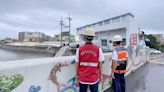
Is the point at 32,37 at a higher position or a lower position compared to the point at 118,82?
higher

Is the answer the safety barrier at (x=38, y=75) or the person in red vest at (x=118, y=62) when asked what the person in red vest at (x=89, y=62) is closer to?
the safety barrier at (x=38, y=75)

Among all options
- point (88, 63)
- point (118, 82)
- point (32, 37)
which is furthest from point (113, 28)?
point (32, 37)

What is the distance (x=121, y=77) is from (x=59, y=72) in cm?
234

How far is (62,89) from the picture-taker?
15.7 ft

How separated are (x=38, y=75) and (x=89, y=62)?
92 cm

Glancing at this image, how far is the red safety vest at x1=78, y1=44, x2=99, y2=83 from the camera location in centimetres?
407

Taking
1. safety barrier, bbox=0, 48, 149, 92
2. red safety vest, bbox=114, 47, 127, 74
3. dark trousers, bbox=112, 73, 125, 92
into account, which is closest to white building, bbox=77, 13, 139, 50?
dark trousers, bbox=112, 73, 125, 92

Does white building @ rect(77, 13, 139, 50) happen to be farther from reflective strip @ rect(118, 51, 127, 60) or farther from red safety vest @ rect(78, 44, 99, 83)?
red safety vest @ rect(78, 44, 99, 83)

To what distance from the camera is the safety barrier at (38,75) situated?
320cm

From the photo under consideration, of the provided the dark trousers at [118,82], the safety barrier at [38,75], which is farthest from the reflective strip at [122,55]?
the safety barrier at [38,75]

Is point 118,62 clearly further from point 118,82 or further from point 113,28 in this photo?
point 113,28

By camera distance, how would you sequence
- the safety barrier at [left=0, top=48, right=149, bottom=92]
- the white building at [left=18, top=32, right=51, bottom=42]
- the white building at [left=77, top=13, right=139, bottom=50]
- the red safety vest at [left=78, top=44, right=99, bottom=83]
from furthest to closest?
the white building at [left=18, top=32, right=51, bottom=42], the white building at [left=77, top=13, right=139, bottom=50], the red safety vest at [left=78, top=44, right=99, bottom=83], the safety barrier at [left=0, top=48, right=149, bottom=92]

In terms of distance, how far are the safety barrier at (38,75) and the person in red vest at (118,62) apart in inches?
53.6

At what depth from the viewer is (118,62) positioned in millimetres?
6074
